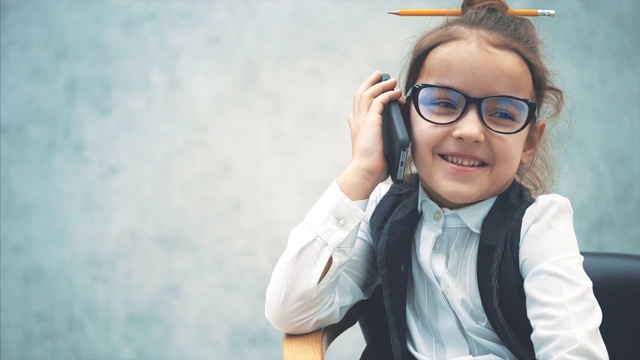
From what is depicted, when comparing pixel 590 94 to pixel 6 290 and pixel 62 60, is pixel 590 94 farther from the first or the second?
pixel 6 290

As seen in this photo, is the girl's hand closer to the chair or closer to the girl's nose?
the girl's nose

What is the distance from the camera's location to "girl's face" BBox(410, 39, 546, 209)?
86 cm

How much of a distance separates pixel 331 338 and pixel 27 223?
114 centimetres

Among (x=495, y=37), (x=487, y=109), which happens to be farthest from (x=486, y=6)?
(x=487, y=109)

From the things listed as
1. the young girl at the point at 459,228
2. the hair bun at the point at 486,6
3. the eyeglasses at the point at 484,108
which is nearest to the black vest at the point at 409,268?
the young girl at the point at 459,228

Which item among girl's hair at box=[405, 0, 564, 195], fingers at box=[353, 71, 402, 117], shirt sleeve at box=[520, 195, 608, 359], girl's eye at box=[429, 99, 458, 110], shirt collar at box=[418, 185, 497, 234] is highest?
girl's hair at box=[405, 0, 564, 195]

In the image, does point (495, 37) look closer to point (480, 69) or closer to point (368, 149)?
point (480, 69)

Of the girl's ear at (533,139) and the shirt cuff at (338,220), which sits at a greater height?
the girl's ear at (533,139)

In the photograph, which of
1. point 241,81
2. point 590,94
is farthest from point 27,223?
point 590,94

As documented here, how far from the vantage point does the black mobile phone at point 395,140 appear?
2.79 feet

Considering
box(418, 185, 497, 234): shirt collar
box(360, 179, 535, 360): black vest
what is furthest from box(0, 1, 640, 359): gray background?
box(418, 185, 497, 234): shirt collar

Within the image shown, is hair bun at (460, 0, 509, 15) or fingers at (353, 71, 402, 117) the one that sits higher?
hair bun at (460, 0, 509, 15)

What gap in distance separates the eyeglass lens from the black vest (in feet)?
0.38

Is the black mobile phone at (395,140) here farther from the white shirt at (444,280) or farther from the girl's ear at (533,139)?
the girl's ear at (533,139)
